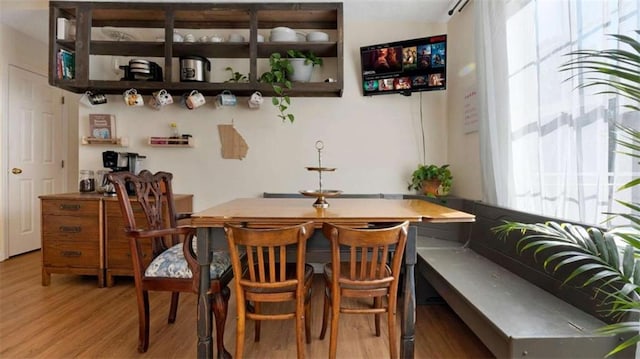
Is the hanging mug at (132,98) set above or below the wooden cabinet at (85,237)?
above

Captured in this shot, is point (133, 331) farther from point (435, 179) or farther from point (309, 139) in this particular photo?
point (435, 179)

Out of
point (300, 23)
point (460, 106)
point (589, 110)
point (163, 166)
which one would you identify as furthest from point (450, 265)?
point (163, 166)

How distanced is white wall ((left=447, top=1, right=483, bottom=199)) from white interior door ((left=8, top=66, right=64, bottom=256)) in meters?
4.85

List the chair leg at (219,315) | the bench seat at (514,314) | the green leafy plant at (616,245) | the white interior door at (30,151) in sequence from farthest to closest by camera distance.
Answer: the white interior door at (30,151)
the chair leg at (219,315)
the bench seat at (514,314)
the green leafy plant at (616,245)

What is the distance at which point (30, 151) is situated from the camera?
3.99 m

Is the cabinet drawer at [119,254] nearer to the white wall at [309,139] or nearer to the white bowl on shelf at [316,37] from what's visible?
the white wall at [309,139]

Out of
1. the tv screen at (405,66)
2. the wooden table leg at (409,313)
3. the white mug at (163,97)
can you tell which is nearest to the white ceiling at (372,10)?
the tv screen at (405,66)

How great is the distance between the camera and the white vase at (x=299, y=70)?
2990 mm

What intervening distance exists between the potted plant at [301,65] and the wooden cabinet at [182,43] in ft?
0.23

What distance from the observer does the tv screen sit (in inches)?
115

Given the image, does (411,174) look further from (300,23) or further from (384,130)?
(300,23)

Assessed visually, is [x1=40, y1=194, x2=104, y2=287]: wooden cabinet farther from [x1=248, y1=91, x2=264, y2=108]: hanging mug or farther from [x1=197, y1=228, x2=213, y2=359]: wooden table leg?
[x1=197, y1=228, x2=213, y2=359]: wooden table leg

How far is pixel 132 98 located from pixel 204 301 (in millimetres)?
2280

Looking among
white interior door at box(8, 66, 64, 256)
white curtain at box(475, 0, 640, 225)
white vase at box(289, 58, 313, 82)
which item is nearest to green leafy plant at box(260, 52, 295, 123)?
white vase at box(289, 58, 313, 82)
